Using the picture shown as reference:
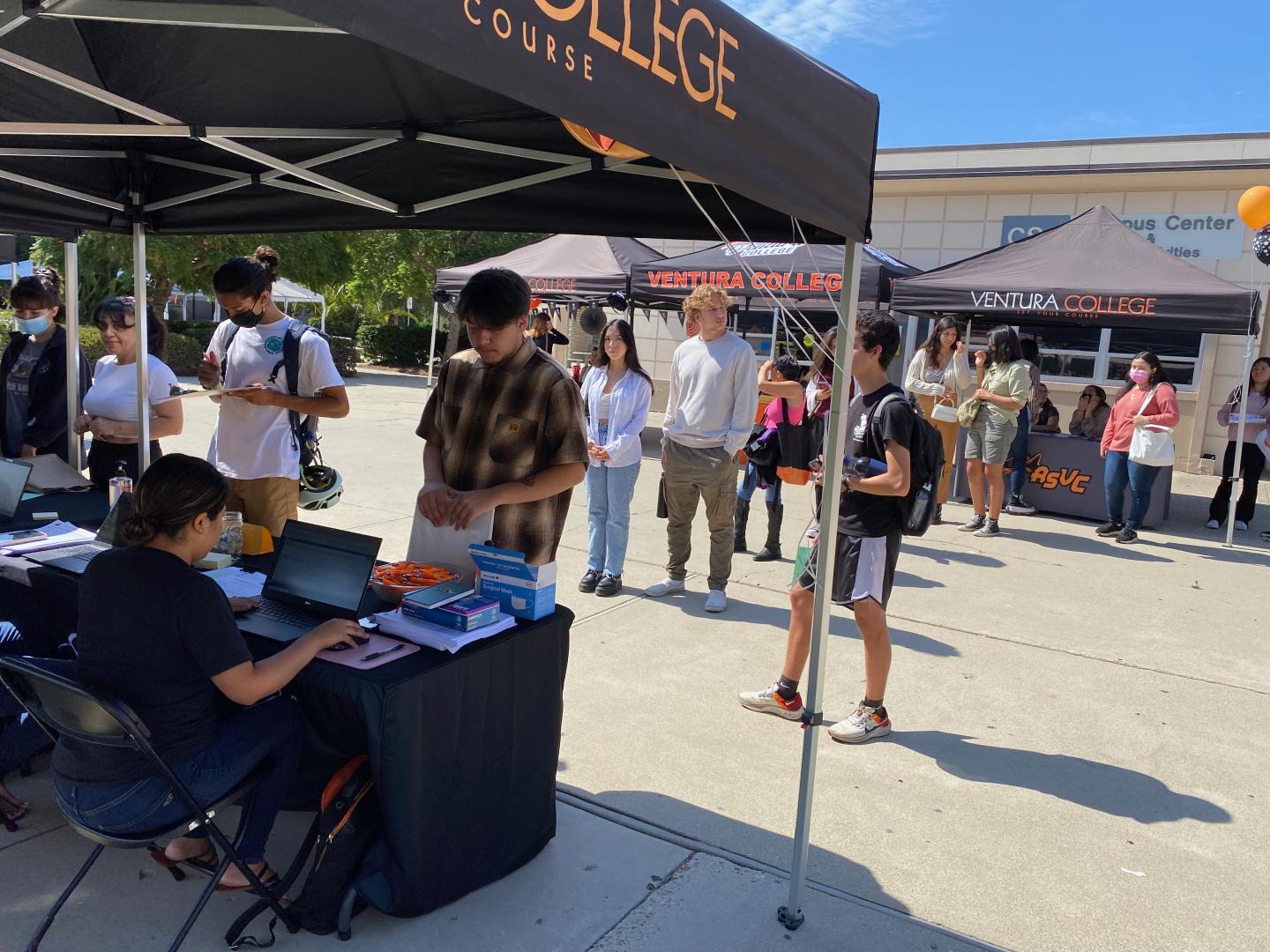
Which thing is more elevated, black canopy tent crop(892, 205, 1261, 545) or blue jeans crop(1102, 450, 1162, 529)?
black canopy tent crop(892, 205, 1261, 545)

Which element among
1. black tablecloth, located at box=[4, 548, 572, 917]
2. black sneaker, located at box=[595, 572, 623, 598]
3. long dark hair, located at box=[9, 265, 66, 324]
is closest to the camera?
black tablecloth, located at box=[4, 548, 572, 917]

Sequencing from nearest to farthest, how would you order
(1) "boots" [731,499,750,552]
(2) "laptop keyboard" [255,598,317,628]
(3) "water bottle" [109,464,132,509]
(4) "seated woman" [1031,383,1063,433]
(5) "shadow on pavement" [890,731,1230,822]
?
(2) "laptop keyboard" [255,598,317,628] → (5) "shadow on pavement" [890,731,1230,822] → (3) "water bottle" [109,464,132,509] → (1) "boots" [731,499,750,552] → (4) "seated woman" [1031,383,1063,433]

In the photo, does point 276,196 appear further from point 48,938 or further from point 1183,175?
point 1183,175

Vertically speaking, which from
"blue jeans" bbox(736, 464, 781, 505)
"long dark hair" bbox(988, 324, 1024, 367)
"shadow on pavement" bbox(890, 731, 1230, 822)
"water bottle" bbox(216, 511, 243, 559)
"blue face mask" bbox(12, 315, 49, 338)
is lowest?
"shadow on pavement" bbox(890, 731, 1230, 822)

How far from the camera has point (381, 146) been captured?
3.31 m

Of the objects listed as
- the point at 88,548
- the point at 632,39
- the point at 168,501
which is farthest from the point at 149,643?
the point at 632,39

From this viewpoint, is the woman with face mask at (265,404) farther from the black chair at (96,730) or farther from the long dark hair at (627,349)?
the long dark hair at (627,349)

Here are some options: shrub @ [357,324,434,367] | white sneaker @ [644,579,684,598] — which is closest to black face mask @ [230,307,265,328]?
white sneaker @ [644,579,684,598]

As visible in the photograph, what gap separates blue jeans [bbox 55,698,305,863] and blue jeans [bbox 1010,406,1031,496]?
27.2 ft

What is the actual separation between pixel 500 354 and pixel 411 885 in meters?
1.58

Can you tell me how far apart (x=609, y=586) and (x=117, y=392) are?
9.38 feet

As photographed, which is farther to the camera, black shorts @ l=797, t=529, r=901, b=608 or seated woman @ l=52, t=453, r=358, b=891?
black shorts @ l=797, t=529, r=901, b=608

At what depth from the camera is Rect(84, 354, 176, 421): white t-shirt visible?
176 inches

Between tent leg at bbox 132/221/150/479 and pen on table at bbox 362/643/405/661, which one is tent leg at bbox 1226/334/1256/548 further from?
tent leg at bbox 132/221/150/479
